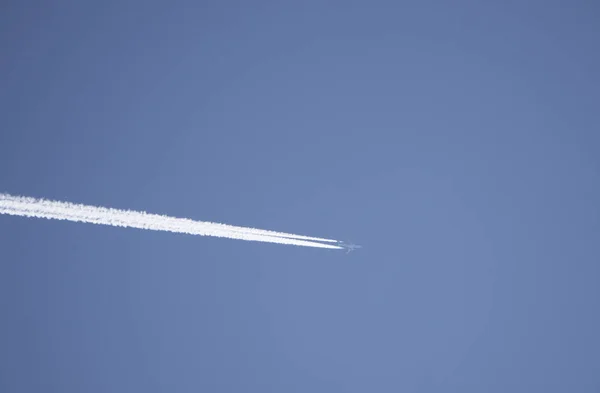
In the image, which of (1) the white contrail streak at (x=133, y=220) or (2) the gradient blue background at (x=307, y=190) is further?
(2) the gradient blue background at (x=307, y=190)

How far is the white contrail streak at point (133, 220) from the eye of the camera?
465 centimetres

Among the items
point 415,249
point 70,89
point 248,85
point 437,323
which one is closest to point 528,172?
point 415,249

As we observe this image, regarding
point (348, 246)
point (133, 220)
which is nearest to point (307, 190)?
point (348, 246)

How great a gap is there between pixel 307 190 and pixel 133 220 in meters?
1.59

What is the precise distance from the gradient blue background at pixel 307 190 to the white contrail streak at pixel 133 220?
Answer: 8cm

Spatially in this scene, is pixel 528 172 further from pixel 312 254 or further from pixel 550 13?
pixel 312 254

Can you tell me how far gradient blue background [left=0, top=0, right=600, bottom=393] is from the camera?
482cm

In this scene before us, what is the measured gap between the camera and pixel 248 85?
5293 millimetres

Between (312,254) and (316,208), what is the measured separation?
431 mm

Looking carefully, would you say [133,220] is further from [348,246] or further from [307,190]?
[348,246]

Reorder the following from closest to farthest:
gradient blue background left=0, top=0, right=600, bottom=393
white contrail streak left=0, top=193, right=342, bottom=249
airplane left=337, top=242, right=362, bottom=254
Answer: white contrail streak left=0, top=193, right=342, bottom=249 < gradient blue background left=0, top=0, right=600, bottom=393 < airplane left=337, top=242, right=362, bottom=254

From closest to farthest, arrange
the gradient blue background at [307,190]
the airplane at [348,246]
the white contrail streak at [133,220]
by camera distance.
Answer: the white contrail streak at [133,220] < the gradient blue background at [307,190] < the airplane at [348,246]

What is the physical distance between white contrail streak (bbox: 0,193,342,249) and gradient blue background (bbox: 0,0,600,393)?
3.0 inches

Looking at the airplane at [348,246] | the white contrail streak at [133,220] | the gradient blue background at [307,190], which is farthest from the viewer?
the airplane at [348,246]
